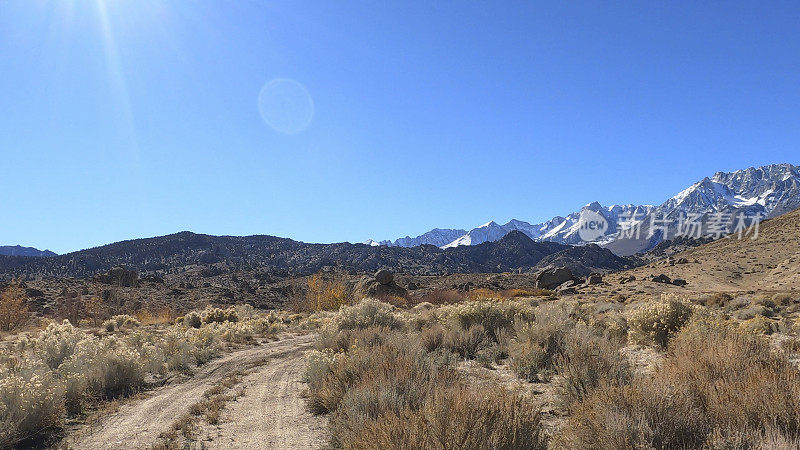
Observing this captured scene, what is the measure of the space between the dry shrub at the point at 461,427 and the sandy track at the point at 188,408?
3046 millimetres

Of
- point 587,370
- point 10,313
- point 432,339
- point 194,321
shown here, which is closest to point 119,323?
point 194,321

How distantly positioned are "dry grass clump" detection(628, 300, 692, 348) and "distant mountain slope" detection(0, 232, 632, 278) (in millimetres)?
95302

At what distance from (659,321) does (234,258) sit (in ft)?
512

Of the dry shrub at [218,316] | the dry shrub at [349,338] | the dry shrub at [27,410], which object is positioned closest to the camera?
the dry shrub at [27,410]

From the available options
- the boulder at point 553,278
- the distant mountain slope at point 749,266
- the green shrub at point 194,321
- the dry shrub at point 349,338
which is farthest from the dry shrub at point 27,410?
the boulder at point 553,278

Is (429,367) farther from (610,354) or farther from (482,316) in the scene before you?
(482,316)

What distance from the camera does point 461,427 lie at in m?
4.11

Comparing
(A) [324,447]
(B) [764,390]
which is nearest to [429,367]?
(A) [324,447]

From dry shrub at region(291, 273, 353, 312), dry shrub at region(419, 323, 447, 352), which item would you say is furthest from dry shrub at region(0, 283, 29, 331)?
dry shrub at region(419, 323, 447, 352)

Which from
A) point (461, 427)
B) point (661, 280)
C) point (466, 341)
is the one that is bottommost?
point (661, 280)

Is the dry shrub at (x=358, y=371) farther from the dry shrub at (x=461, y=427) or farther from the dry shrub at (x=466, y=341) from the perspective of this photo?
the dry shrub at (x=466, y=341)

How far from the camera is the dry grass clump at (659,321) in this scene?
11.8 meters

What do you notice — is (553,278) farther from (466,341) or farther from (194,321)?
(466,341)

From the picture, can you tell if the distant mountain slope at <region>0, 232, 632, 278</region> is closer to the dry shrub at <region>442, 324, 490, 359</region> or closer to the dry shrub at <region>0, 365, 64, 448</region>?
the dry shrub at <region>442, 324, 490, 359</region>
